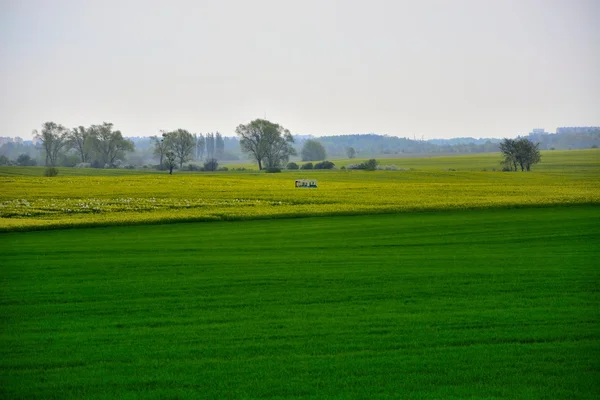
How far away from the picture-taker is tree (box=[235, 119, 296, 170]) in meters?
125

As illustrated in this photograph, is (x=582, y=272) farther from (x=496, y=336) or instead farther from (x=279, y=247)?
(x=279, y=247)

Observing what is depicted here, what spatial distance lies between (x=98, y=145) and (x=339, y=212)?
110 m

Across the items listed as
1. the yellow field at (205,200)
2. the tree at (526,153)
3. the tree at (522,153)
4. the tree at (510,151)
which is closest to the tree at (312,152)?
the tree at (510,151)

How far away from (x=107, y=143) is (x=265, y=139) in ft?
121

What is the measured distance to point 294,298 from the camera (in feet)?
48.4

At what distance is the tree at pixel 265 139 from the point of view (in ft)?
411

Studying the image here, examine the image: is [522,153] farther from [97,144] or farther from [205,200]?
[97,144]

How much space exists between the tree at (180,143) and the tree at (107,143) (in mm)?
13718

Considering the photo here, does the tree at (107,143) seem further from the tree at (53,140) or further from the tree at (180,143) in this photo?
the tree at (180,143)

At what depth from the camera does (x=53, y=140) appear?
392 ft

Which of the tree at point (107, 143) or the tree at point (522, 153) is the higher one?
the tree at point (107, 143)

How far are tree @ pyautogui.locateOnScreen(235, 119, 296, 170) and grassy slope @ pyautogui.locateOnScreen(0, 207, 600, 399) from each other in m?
102

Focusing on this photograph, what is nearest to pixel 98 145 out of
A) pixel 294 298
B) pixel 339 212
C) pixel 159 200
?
pixel 159 200

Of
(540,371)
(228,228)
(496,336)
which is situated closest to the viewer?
(540,371)
